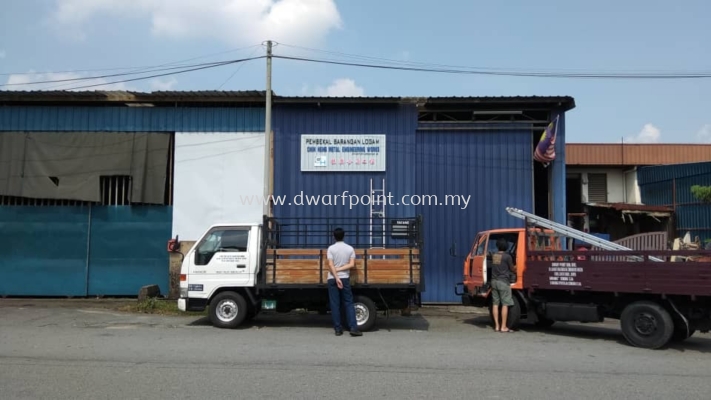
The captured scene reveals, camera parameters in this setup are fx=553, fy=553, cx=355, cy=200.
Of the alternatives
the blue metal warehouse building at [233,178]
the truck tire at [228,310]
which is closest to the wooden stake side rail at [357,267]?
the truck tire at [228,310]

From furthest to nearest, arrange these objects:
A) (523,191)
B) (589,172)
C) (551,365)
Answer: (589,172) → (523,191) → (551,365)

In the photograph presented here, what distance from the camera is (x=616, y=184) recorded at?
2458 centimetres

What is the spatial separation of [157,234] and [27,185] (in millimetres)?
3922

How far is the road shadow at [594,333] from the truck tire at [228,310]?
478 centimetres

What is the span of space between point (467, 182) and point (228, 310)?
781 cm

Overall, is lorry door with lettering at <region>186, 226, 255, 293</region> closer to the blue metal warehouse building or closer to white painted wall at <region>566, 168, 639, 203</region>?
the blue metal warehouse building

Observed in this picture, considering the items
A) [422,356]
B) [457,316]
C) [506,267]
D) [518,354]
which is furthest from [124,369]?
[457,316]

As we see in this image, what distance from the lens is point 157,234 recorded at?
50.5 feet

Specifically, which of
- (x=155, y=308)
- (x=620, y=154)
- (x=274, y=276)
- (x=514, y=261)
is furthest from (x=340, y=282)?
(x=620, y=154)

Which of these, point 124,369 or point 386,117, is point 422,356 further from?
point 386,117

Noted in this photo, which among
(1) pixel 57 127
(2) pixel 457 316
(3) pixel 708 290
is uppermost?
(1) pixel 57 127

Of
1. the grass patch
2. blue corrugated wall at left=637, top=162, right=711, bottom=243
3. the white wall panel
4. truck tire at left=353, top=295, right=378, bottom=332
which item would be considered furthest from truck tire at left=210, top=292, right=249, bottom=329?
blue corrugated wall at left=637, top=162, right=711, bottom=243

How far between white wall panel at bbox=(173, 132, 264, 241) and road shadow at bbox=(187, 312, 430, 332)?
12.4ft

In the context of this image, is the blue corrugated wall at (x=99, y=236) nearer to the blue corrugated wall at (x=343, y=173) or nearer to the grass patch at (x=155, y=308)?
the blue corrugated wall at (x=343, y=173)
